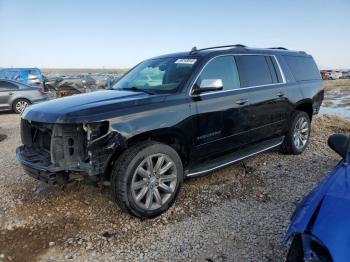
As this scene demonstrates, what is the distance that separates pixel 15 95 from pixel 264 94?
438 inches

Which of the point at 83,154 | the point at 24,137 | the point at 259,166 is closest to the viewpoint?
the point at 83,154

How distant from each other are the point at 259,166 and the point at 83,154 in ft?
10.9

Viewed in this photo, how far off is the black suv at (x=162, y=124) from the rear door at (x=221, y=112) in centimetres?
1

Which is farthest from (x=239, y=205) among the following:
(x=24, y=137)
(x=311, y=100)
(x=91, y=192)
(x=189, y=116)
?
(x=311, y=100)

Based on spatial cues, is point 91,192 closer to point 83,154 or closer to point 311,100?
point 83,154

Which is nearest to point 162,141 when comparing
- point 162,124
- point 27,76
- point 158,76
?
point 162,124

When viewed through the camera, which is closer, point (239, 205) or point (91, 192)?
point (239, 205)

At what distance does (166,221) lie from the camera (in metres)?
3.92

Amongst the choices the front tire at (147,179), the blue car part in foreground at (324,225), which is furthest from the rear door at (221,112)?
the blue car part in foreground at (324,225)

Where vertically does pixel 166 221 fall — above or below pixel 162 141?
→ below

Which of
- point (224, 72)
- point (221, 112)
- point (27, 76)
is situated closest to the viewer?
point (221, 112)

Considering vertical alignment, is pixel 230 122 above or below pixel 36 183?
above

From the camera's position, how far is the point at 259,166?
19.0 feet

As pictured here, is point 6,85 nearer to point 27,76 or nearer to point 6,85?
point 6,85
